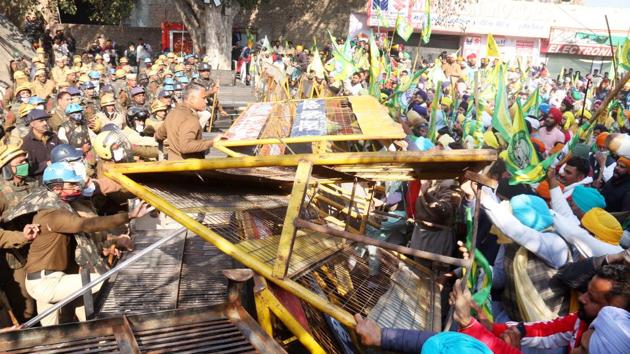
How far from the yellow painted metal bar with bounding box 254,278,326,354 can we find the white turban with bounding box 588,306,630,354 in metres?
1.32

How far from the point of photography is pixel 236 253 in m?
2.40

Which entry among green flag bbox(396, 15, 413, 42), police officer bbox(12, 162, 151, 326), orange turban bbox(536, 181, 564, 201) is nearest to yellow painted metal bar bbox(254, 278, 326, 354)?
police officer bbox(12, 162, 151, 326)

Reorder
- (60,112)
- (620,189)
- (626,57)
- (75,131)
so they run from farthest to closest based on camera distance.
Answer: (60,112) < (626,57) < (75,131) < (620,189)

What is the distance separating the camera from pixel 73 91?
8.36 m

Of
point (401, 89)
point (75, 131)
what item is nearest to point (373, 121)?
point (401, 89)

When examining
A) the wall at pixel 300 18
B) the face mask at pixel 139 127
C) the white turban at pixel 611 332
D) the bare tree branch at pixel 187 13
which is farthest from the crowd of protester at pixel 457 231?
the wall at pixel 300 18

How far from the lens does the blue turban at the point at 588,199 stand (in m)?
4.22

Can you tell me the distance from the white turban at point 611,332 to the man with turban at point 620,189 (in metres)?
3.15

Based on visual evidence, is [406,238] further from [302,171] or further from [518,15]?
[518,15]

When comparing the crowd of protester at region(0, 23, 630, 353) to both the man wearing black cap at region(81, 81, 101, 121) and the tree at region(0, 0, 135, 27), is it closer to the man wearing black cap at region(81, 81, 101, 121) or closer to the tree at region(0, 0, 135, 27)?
the man wearing black cap at region(81, 81, 101, 121)

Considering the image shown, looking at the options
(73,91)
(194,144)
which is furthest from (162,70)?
(194,144)

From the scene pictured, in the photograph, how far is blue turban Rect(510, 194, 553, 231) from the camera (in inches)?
130

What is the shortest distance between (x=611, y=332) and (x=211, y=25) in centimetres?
2127

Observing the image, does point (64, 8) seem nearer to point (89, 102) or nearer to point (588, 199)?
point (89, 102)
